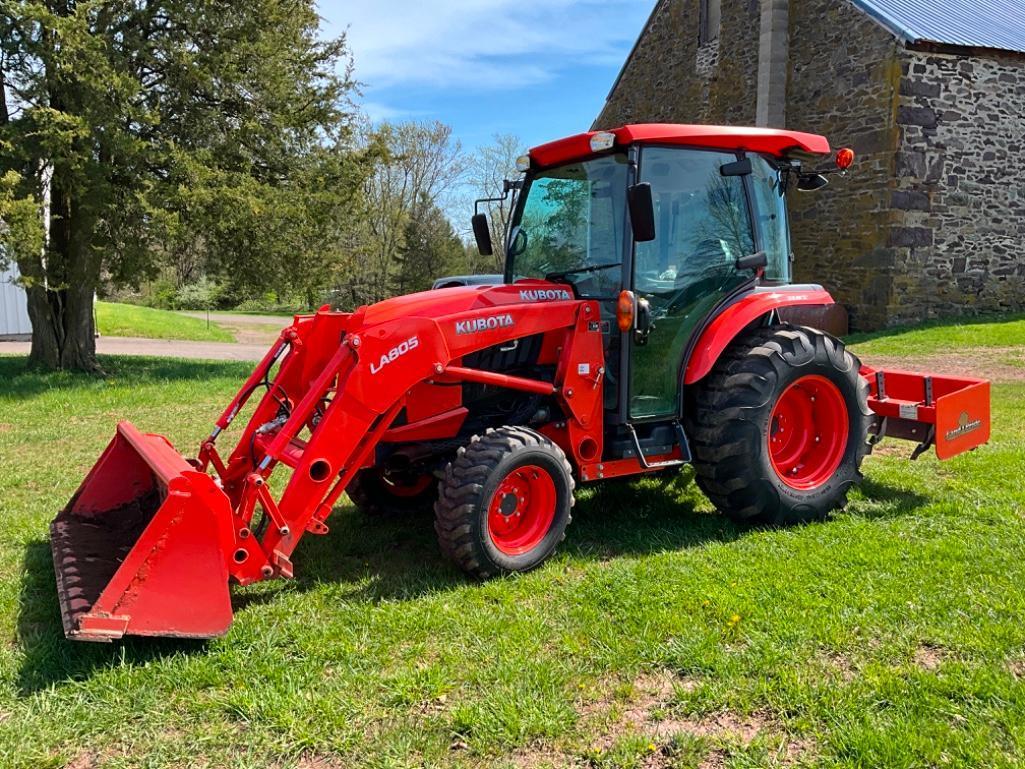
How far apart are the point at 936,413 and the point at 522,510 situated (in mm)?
2964

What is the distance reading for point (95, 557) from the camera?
153 inches

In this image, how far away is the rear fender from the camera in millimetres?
4652

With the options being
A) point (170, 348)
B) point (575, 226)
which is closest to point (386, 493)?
point (575, 226)

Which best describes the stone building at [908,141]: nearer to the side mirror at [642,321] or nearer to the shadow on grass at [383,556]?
the shadow on grass at [383,556]

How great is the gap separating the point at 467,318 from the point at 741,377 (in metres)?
1.69

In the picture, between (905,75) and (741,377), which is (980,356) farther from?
(741,377)

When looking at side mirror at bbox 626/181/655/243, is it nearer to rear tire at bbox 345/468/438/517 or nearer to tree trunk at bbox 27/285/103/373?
rear tire at bbox 345/468/438/517

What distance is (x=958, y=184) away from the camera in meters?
14.7

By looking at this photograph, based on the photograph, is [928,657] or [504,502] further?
[504,502]

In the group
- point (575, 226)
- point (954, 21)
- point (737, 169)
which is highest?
point (954, 21)

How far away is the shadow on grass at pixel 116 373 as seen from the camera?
1161 centimetres

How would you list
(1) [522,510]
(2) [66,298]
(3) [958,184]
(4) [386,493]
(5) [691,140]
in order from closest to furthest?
(1) [522,510] → (5) [691,140] → (4) [386,493] → (2) [66,298] → (3) [958,184]

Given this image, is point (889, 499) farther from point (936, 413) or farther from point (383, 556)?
point (383, 556)

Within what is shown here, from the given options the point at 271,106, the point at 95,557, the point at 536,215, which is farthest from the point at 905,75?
the point at 95,557
